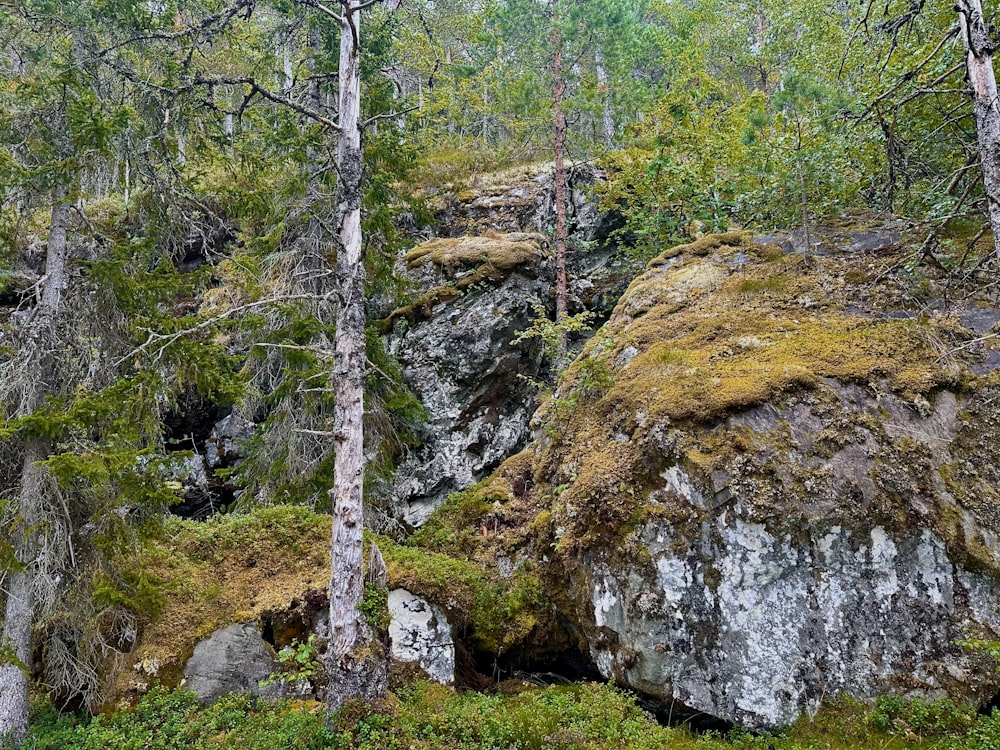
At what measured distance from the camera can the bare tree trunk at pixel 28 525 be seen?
18.5 ft

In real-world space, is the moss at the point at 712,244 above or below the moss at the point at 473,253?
below

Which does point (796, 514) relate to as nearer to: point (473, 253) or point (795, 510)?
point (795, 510)

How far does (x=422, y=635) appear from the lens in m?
6.55

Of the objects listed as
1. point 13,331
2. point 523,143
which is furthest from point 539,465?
point 523,143

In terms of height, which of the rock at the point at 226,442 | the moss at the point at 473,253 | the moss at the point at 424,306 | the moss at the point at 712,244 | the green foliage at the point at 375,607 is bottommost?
the green foliage at the point at 375,607

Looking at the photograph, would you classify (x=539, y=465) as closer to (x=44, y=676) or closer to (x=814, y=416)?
(x=814, y=416)

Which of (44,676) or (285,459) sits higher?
(285,459)

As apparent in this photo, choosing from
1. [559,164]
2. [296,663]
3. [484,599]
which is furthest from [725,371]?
[559,164]

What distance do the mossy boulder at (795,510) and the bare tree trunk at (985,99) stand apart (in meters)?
1.45

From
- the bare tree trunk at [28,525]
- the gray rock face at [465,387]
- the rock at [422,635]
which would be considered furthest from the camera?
the gray rock face at [465,387]

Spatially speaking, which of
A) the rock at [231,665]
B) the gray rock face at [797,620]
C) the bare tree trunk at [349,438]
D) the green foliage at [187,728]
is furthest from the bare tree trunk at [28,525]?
the gray rock face at [797,620]

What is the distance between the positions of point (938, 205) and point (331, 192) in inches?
352

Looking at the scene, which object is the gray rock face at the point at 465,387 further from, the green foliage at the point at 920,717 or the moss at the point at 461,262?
the green foliage at the point at 920,717

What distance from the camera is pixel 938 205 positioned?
6.83 metres
